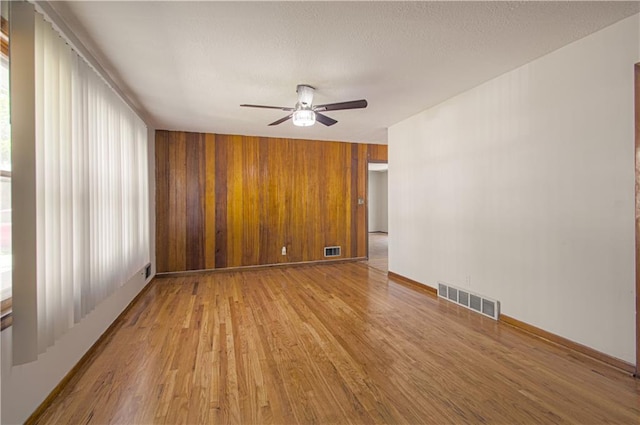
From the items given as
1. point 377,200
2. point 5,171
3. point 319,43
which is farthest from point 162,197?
point 377,200

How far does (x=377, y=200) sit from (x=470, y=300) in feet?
27.7

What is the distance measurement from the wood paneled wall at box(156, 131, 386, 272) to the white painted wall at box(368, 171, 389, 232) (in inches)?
204

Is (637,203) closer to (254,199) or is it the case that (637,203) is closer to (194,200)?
(254,199)

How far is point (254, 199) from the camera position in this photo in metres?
5.61

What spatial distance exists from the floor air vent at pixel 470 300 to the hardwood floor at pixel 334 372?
11 cm

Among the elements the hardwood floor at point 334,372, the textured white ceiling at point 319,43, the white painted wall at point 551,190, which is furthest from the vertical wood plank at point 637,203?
the textured white ceiling at point 319,43

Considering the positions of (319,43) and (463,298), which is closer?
(319,43)

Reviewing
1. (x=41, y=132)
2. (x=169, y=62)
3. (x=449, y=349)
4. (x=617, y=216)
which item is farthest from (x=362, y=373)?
(x=169, y=62)

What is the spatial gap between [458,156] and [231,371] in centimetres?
335

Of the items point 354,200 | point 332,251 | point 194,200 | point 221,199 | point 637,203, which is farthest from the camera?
point 354,200

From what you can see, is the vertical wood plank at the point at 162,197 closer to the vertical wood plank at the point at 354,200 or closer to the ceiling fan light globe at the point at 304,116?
the ceiling fan light globe at the point at 304,116

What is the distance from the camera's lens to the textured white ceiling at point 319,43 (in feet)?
6.40

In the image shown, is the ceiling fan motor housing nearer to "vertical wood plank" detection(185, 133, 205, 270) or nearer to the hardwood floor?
the hardwood floor

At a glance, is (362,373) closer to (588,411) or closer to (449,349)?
(449,349)
